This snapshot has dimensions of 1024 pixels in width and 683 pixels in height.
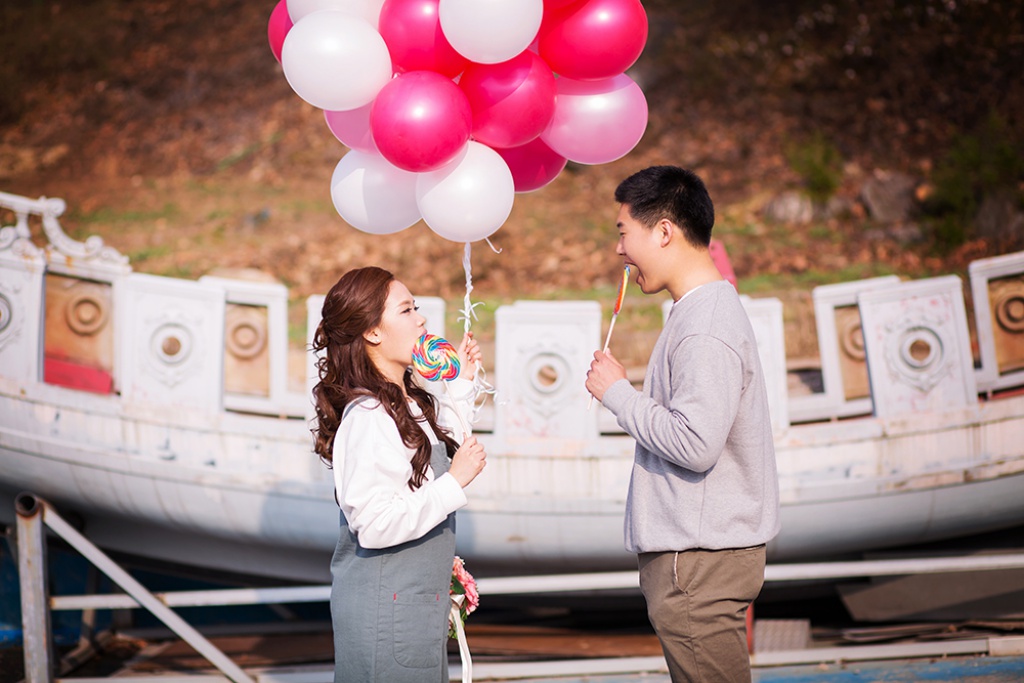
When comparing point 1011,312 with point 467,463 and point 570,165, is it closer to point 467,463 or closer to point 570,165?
point 467,463

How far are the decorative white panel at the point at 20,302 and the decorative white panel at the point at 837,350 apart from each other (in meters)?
3.60

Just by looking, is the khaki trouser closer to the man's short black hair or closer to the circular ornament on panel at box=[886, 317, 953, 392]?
the man's short black hair

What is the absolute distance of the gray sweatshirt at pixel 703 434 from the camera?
189 centimetres

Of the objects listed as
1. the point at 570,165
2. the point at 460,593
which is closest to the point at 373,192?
the point at 460,593

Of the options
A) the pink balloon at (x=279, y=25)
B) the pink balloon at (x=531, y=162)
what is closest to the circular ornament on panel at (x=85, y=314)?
the pink balloon at (x=279, y=25)

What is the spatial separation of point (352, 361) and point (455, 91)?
29.9 inches

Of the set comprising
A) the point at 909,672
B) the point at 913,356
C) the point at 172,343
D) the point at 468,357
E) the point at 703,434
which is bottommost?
the point at 909,672

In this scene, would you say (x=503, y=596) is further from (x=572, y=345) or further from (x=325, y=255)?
(x=325, y=255)

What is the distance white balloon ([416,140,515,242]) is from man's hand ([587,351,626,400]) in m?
0.53

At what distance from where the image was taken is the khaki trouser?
6.46 ft

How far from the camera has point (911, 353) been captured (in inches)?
166

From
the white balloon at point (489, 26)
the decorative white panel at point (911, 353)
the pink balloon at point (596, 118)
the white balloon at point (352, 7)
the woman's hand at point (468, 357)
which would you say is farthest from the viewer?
the decorative white panel at point (911, 353)

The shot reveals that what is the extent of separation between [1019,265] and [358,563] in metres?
3.66

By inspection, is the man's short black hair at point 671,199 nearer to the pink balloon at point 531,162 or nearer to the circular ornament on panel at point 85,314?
the pink balloon at point 531,162
